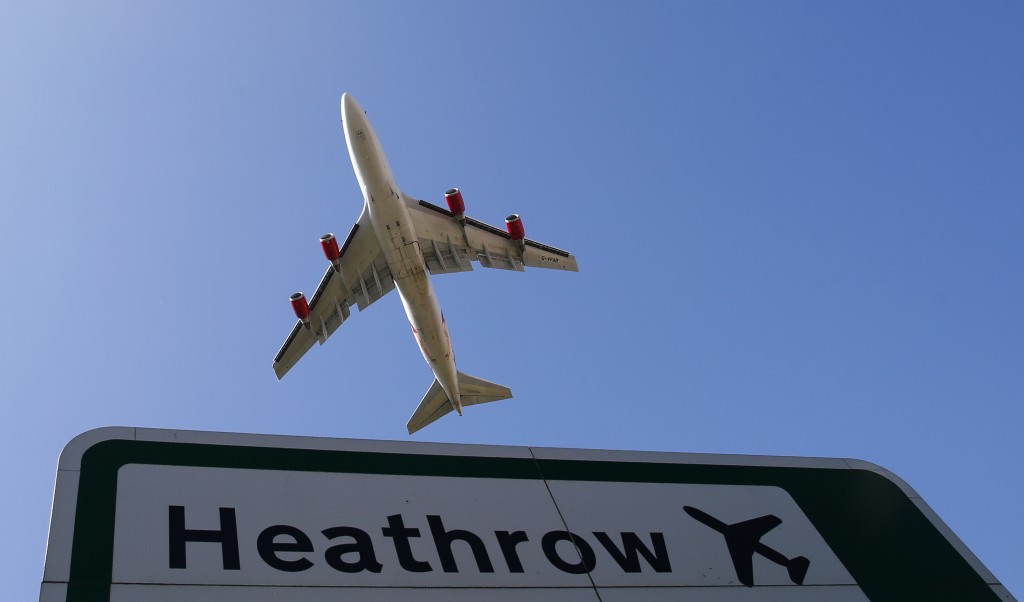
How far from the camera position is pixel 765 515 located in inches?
284

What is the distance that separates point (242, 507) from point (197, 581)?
65 centimetres

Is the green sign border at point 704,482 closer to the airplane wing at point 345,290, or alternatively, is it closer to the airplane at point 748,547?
the airplane at point 748,547

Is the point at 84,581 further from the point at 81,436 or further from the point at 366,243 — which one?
the point at 366,243

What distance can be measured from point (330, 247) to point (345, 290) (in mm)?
1978

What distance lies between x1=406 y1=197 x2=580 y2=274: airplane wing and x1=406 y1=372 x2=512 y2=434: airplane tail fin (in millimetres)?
5024

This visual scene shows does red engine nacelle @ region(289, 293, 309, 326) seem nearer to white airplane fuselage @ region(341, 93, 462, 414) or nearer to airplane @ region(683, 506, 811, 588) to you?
white airplane fuselage @ region(341, 93, 462, 414)

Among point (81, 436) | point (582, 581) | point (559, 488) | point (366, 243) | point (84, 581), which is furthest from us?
point (366, 243)

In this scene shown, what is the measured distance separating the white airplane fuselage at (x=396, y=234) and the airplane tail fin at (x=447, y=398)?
3119mm

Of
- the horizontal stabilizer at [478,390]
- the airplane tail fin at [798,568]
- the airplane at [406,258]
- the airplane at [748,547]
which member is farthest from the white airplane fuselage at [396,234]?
the airplane tail fin at [798,568]

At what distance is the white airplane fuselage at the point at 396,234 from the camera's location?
28.9m

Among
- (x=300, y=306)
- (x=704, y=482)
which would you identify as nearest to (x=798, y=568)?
(x=704, y=482)

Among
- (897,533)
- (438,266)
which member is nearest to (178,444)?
(897,533)

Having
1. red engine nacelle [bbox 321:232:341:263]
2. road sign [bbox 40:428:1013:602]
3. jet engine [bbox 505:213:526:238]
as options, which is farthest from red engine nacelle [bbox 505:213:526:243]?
road sign [bbox 40:428:1013:602]

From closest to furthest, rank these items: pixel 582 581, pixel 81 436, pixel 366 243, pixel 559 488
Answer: pixel 81 436 → pixel 582 581 → pixel 559 488 → pixel 366 243
